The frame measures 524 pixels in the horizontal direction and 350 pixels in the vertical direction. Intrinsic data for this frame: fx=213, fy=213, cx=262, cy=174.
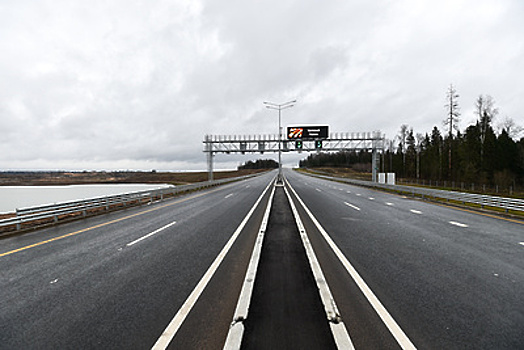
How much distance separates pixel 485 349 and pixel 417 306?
2.91 feet

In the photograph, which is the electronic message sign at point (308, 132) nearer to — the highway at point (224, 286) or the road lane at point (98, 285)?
the highway at point (224, 286)

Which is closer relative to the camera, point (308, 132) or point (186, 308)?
point (186, 308)

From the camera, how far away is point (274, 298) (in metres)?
3.61

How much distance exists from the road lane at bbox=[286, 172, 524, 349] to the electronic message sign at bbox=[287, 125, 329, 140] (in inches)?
975

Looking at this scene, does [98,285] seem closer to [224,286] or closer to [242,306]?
[224,286]

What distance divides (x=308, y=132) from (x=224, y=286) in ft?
102

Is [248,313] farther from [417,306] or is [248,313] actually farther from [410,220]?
[410,220]

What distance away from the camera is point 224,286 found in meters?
4.02

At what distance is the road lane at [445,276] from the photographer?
2.86 meters

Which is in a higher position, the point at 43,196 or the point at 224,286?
the point at 224,286

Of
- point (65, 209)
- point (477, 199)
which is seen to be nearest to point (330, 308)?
point (65, 209)

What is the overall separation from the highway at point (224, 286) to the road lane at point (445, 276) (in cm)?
2

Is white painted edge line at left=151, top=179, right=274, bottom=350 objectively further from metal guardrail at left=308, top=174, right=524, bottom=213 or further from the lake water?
the lake water

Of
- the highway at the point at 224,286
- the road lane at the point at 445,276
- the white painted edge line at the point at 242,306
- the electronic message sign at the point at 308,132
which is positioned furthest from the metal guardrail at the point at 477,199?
the white painted edge line at the point at 242,306
